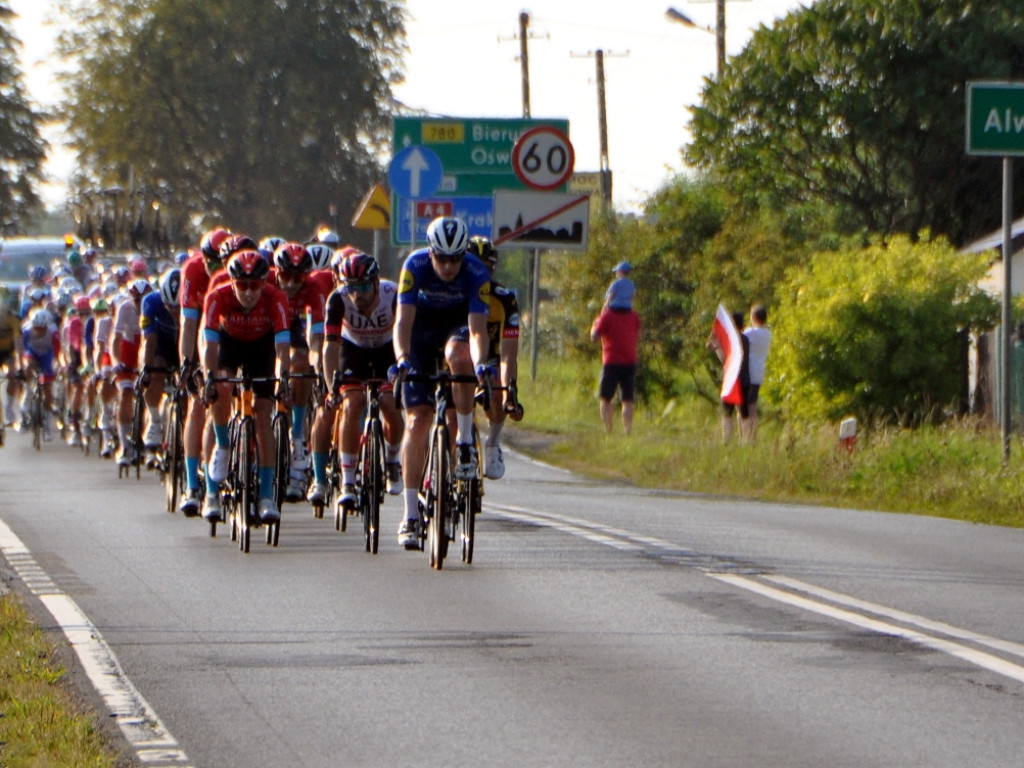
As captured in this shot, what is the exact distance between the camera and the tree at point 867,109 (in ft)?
125

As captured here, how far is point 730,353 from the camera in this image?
22.2m

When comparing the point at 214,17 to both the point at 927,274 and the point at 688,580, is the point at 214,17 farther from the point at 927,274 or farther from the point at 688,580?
the point at 688,580

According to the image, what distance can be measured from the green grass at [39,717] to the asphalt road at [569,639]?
27cm

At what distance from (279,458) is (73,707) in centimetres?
640

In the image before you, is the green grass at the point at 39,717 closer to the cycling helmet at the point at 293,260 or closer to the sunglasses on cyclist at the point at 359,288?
the sunglasses on cyclist at the point at 359,288

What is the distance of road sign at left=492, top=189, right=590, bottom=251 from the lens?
2366cm

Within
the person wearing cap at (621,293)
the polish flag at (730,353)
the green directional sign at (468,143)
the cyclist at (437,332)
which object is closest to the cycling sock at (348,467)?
the cyclist at (437,332)

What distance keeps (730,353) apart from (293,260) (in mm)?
9338

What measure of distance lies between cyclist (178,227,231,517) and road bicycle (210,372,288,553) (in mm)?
628

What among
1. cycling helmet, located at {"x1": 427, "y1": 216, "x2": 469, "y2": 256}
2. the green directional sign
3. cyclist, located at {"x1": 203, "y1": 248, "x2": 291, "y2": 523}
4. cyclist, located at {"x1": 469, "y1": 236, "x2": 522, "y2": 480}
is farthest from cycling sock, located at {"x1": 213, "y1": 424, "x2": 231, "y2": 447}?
the green directional sign

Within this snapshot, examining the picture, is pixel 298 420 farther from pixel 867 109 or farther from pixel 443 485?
pixel 867 109

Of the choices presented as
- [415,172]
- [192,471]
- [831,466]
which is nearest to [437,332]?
[192,471]

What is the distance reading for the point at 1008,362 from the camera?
53.1ft

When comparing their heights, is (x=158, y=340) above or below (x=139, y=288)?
below
